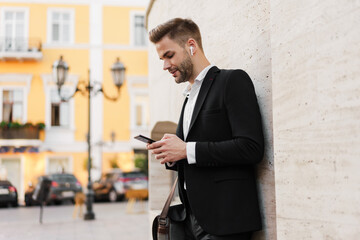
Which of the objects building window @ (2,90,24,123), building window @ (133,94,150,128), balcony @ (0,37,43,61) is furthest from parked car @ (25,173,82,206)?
balcony @ (0,37,43,61)

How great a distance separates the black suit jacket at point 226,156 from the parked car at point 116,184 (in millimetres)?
18126

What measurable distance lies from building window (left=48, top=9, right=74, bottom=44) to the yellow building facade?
0.16 feet

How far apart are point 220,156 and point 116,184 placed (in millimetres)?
19139

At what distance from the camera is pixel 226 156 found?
211 cm

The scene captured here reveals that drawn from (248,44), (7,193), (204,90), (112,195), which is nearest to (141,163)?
(112,195)

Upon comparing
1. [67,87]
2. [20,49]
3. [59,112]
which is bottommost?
[59,112]

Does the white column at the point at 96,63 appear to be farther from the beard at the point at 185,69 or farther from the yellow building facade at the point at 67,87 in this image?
the beard at the point at 185,69

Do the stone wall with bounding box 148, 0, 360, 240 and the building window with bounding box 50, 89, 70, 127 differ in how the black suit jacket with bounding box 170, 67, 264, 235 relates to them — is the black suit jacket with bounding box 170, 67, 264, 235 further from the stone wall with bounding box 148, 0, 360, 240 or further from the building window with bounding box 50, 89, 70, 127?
the building window with bounding box 50, 89, 70, 127

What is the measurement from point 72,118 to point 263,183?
Answer: 22541mm

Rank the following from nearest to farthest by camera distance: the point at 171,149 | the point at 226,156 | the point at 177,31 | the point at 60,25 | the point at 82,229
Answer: the point at 226,156 < the point at 171,149 < the point at 177,31 < the point at 82,229 < the point at 60,25

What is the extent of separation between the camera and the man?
2.12m

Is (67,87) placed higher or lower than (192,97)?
higher

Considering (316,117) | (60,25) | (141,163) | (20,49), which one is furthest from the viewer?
(60,25)

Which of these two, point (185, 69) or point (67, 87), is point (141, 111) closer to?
point (67, 87)
